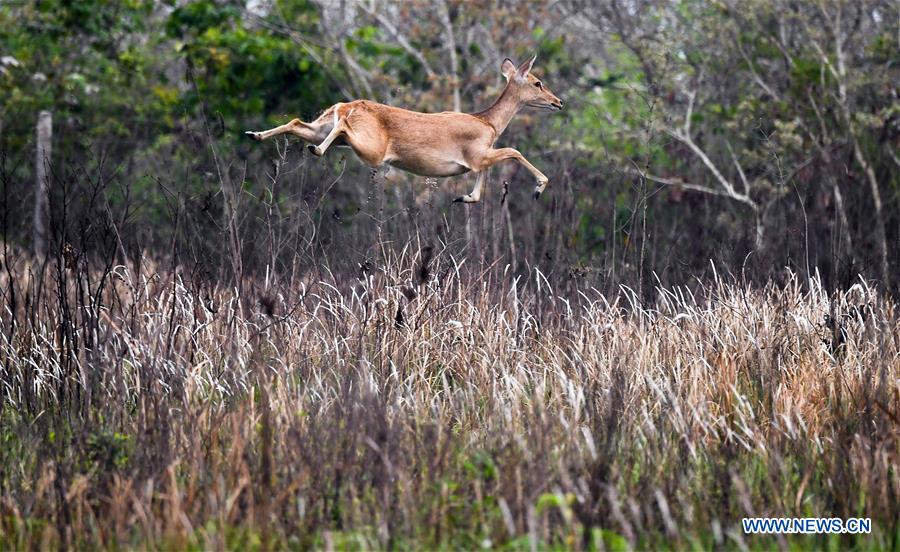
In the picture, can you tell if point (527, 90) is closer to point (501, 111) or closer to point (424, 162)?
point (501, 111)

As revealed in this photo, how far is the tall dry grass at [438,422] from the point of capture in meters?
4.56

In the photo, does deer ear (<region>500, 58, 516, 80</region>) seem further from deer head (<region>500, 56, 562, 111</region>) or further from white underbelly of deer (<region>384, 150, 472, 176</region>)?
white underbelly of deer (<region>384, 150, 472, 176</region>)

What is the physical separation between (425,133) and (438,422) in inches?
134

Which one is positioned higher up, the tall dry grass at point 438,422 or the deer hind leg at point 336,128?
the deer hind leg at point 336,128

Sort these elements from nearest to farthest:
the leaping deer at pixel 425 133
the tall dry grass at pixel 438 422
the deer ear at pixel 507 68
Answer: the tall dry grass at pixel 438 422
the leaping deer at pixel 425 133
the deer ear at pixel 507 68

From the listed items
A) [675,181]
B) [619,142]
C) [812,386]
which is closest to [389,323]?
[812,386]

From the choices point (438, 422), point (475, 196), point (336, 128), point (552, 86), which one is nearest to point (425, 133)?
point (475, 196)

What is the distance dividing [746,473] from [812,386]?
1.18m

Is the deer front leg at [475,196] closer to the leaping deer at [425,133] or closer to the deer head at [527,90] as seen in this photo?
the leaping deer at [425,133]

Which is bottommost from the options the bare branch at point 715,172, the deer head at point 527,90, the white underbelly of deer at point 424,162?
the white underbelly of deer at point 424,162

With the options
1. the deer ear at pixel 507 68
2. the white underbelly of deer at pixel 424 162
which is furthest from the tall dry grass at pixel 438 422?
the deer ear at pixel 507 68

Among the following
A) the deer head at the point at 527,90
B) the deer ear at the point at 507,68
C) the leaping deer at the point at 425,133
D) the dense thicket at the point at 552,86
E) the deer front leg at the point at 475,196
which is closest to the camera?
the leaping deer at the point at 425,133

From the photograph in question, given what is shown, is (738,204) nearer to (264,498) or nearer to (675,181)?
(675,181)

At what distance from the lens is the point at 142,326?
22.5 ft
